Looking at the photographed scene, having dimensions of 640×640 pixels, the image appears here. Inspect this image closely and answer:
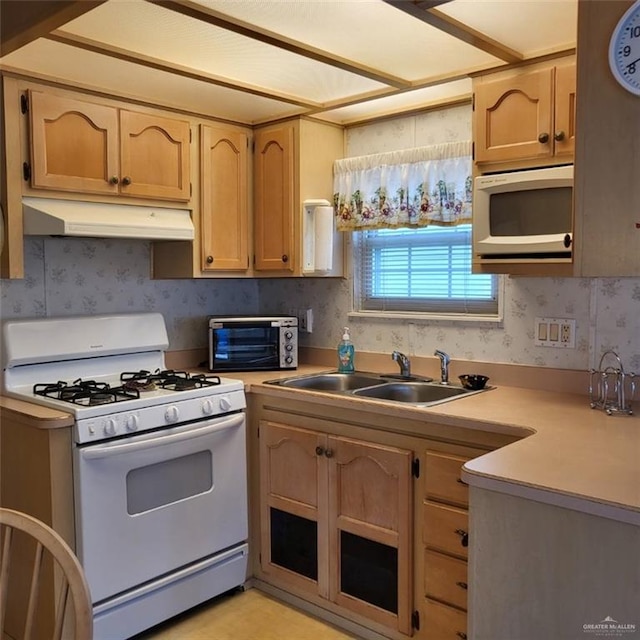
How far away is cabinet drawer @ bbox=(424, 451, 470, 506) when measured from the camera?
2.14 meters

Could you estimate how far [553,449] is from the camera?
173cm

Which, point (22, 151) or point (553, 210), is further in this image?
point (22, 151)

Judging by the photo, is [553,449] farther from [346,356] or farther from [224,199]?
[224,199]

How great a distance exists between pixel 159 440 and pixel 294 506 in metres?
0.64

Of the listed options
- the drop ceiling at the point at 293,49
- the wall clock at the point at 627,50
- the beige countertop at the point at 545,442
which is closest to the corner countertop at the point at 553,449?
the beige countertop at the point at 545,442

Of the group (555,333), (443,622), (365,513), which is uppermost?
(555,333)

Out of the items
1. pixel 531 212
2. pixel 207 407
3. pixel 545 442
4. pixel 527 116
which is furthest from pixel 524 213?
pixel 207 407

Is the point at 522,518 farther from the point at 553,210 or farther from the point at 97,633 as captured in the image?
the point at 97,633

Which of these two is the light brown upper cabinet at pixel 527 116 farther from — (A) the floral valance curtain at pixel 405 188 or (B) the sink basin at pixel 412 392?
(B) the sink basin at pixel 412 392

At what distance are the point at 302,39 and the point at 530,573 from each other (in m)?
1.74

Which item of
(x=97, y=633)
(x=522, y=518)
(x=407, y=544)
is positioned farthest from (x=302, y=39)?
(x=97, y=633)

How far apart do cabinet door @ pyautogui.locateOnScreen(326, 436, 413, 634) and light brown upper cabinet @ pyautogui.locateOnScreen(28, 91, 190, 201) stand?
1.35m

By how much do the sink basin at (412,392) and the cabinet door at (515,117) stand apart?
0.96 m

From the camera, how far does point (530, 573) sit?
1514 millimetres
